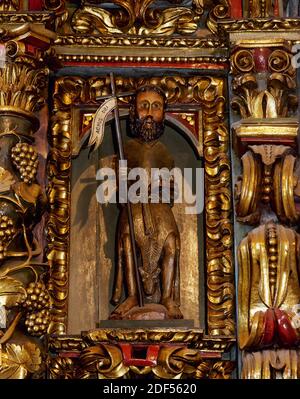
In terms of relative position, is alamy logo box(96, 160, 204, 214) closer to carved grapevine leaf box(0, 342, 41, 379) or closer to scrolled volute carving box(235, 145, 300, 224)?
scrolled volute carving box(235, 145, 300, 224)

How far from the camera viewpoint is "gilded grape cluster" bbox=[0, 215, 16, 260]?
4641mm

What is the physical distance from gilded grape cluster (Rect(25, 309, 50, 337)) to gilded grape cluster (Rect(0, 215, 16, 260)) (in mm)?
264

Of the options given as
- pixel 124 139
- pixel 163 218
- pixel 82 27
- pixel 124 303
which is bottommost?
pixel 124 303

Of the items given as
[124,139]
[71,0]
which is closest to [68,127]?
[124,139]

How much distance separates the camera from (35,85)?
16.2 feet

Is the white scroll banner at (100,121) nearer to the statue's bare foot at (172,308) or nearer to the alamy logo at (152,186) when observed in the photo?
the alamy logo at (152,186)

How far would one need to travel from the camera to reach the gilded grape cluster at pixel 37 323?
15.2ft

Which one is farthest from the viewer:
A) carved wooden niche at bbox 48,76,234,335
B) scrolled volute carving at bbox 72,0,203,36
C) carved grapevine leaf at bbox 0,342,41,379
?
scrolled volute carving at bbox 72,0,203,36

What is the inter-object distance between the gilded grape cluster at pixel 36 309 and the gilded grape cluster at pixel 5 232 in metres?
0.18

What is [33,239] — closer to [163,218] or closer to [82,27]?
[163,218]

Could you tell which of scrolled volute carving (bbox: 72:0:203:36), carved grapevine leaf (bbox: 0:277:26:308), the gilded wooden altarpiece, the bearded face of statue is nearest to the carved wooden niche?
the gilded wooden altarpiece

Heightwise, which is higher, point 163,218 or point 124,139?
point 124,139

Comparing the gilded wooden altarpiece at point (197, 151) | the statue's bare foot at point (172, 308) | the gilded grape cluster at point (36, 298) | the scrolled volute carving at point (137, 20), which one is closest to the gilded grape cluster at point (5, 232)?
the gilded wooden altarpiece at point (197, 151)

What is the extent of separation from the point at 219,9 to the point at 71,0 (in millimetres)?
676
